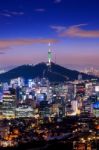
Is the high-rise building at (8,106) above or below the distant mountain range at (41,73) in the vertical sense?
below

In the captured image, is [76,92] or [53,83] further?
[53,83]

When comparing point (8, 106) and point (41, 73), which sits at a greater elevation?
point (41, 73)

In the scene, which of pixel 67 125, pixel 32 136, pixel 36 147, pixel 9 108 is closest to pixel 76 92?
pixel 9 108

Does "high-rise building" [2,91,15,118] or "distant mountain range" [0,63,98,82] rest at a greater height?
"distant mountain range" [0,63,98,82]

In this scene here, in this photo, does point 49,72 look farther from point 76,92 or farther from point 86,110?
point 86,110

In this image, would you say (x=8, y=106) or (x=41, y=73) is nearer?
(x=8, y=106)

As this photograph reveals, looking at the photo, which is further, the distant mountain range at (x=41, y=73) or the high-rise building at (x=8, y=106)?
the distant mountain range at (x=41, y=73)

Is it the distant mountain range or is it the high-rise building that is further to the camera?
the distant mountain range

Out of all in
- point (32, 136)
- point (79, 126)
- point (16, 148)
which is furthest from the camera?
point (79, 126)
